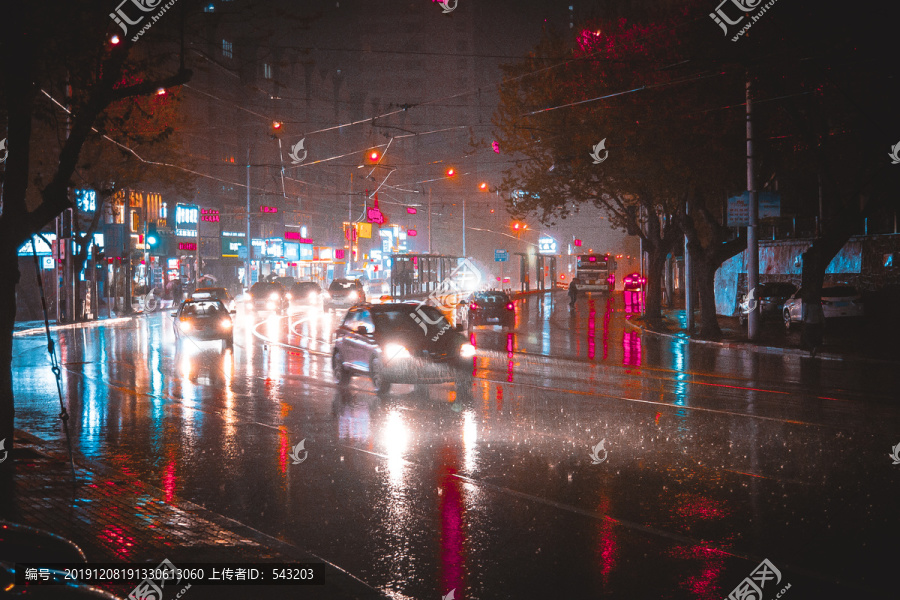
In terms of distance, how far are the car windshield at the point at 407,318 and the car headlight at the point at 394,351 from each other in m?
0.50

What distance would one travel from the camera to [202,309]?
25781 mm

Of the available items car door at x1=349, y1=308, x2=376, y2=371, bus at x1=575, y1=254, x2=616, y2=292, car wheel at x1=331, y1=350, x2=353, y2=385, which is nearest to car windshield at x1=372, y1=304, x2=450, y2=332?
car door at x1=349, y1=308, x2=376, y2=371

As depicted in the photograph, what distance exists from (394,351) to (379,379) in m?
0.63

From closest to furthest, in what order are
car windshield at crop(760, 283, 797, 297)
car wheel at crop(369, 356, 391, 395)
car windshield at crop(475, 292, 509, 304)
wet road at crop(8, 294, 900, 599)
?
1. wet road at crop(8, 294, 900, 599)
2. car wheel at crop(369, 356, 391, 395)
3. car windshield at crop(475, 292, 509, 304)
4. car windshield at crop(760, 283, 797, 297)

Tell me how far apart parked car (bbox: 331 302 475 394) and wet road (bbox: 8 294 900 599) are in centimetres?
43

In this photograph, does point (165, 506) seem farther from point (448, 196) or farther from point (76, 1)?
point (448, 196)

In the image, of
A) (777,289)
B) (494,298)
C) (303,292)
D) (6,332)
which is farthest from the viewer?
(303,292)

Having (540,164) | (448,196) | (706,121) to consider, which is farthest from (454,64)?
(706,121)

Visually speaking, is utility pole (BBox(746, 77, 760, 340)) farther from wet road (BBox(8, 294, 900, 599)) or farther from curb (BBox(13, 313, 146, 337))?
curb (BBox(13, 313, 146, 337))

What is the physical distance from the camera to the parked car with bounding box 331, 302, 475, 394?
14.6 metres

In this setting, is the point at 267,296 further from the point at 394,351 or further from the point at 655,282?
the point at 394,351

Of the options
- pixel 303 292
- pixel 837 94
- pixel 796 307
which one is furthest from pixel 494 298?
pixel 303 292

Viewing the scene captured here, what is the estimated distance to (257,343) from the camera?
26.8m

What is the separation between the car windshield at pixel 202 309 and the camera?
25.2m
